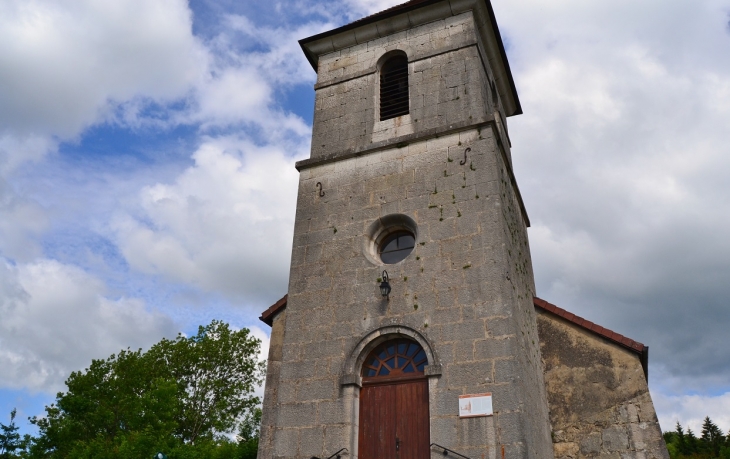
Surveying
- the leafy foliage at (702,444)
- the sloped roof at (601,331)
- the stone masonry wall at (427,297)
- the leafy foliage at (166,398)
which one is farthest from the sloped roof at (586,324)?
the leafy foliage at (702,444)

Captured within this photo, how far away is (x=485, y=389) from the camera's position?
27.3 feet

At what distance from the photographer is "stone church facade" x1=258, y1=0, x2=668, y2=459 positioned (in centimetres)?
864

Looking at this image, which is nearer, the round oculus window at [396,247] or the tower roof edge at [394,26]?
the round oculus window at [396,247]

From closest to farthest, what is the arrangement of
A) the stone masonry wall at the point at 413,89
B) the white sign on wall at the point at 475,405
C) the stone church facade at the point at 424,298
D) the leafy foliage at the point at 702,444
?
the white sign on wall at the point at 475,405 < the stone church facade at the point at 424,298 < the stone masonry wall at the point at 413,89 < the leafy foliage at the point at 702,444

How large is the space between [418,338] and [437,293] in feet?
2.66

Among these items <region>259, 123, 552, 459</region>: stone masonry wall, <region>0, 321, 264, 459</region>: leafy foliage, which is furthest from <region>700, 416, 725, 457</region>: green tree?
<region>259, 123, 552, 459</region>: stone masonry wall

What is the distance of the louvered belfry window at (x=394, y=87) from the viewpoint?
39.1 feet

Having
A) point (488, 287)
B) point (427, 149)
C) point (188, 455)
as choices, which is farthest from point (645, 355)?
point (188, 455)

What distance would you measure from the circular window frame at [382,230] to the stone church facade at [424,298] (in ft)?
0.09

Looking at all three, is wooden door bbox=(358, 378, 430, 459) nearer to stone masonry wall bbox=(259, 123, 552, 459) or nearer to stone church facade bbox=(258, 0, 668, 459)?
stone church facade bbox=(258, 0, 668, 459)

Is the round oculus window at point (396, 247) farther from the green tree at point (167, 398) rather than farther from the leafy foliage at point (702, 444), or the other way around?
the leafy foliage at point (702, 444)

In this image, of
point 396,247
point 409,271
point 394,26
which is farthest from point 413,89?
point 409,271

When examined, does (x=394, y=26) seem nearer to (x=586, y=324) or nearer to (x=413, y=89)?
(x=413, y=89)

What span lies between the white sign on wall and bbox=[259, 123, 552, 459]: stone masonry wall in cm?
10
